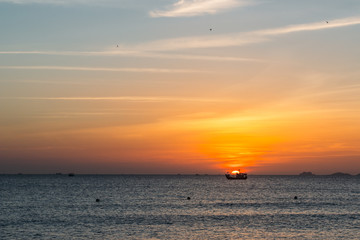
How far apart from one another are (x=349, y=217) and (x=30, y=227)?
5805cm

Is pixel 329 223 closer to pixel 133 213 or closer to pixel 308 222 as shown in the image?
pixel 308 222

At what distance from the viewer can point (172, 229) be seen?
243 feet

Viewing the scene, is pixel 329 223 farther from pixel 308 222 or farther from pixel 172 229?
pixel 172 229

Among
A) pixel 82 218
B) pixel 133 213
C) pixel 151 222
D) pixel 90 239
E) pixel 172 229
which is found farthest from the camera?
pixel 133 213

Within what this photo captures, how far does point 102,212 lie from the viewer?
99.6 m

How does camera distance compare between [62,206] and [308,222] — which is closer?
[308,222]

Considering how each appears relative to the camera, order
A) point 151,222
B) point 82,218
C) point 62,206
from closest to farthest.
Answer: point 151,222
point 82,218
point 62,206

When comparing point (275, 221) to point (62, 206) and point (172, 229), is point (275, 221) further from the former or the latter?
point (62, 206)

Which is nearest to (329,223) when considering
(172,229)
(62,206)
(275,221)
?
(275,221)

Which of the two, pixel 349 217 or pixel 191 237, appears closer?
pixel 191 237

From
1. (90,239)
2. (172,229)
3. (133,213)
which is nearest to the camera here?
(90,239)

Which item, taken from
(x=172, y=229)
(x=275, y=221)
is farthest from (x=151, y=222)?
(x=275, y=221)

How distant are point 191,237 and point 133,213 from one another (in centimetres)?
3304

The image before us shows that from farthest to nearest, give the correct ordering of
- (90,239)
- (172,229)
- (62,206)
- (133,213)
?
1. (62,206)
2. (133,213)
3. (172,229)
4. (90,239)
